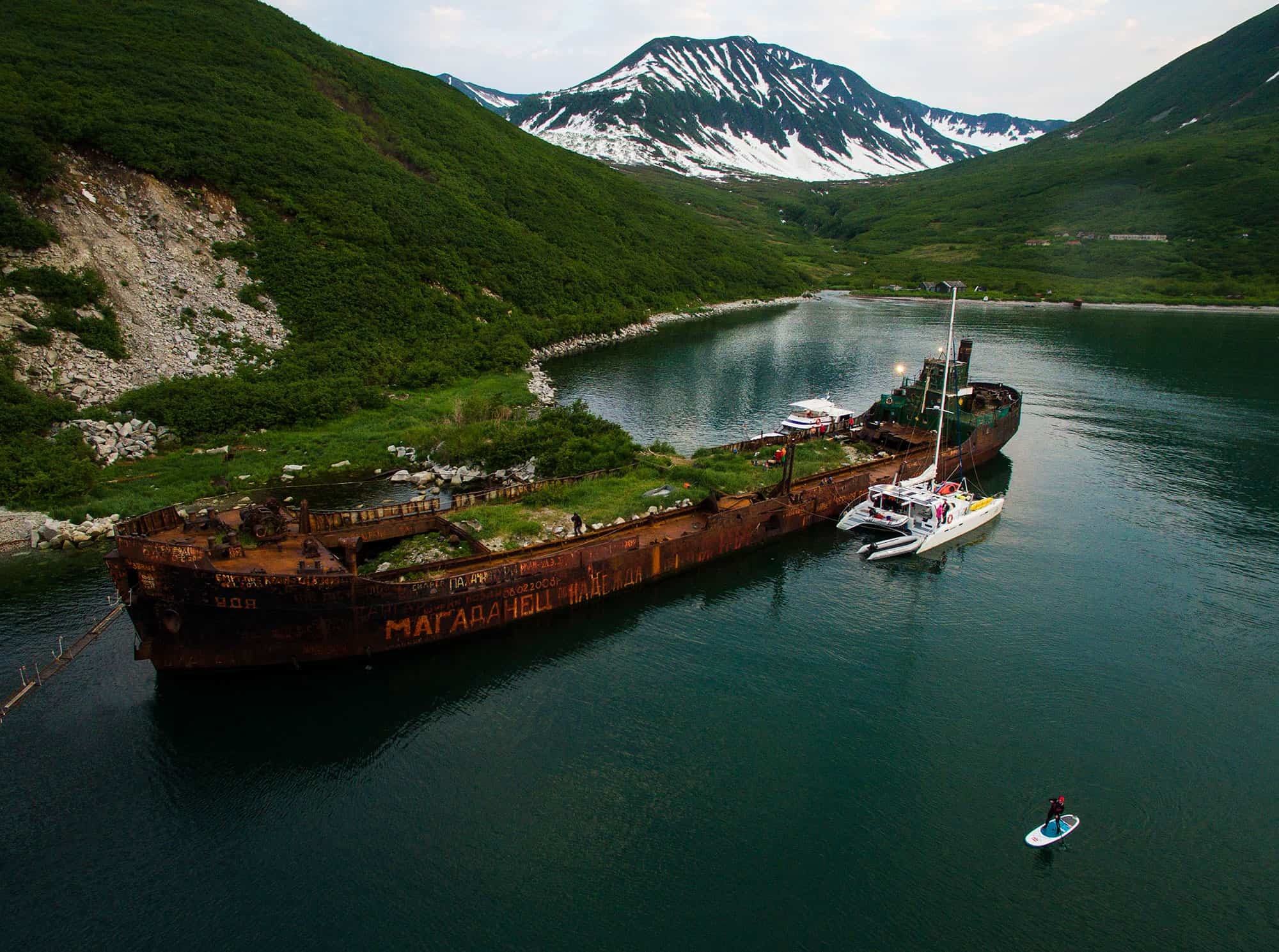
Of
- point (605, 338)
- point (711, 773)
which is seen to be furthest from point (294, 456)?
point (605, 338)

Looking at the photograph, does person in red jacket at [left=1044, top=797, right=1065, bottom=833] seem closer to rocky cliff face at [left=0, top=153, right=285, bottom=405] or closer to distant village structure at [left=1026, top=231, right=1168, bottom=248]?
rocky cliff face at [left=0, top=153, right=285, bottom=405]

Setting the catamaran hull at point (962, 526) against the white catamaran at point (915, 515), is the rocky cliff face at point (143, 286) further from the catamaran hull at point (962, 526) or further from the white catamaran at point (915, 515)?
the catamaran hull at point (962, 526)

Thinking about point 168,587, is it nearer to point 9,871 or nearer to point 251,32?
point 9,871

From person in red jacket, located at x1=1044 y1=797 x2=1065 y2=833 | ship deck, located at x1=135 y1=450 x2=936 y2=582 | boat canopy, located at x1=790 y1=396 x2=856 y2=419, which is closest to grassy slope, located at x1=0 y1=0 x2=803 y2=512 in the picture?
ship deck, located at x1=135 y1=450 x2=936 y2=582

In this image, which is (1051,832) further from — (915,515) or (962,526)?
(962,526)

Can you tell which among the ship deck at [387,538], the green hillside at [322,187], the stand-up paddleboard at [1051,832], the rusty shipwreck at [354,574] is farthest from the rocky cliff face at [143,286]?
the stand-up paddleboard at [1051,832]

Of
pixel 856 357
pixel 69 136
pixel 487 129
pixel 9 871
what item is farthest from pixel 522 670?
pixel 487 129
